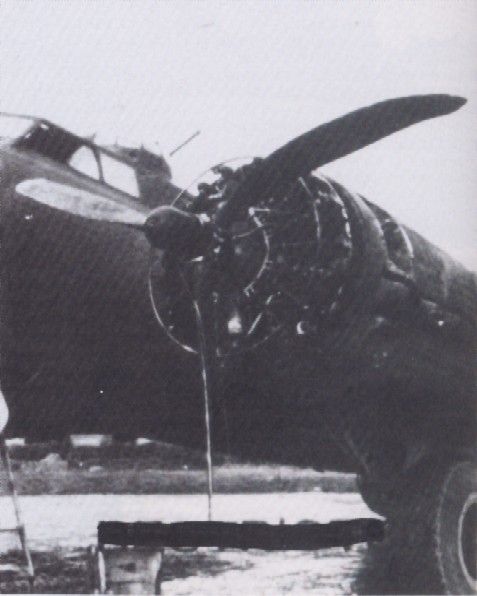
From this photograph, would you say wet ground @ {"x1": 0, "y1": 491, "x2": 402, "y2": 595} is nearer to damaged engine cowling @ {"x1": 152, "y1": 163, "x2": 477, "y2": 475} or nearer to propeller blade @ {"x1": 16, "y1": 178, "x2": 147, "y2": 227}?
damaged engine cowling @ {"x1": 152, "y1": 163, "x2": 477, "y2": 475}

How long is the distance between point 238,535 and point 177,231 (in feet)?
3.88

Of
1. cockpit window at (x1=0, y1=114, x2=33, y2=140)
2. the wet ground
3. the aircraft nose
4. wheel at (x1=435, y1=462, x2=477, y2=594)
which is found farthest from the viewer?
wheel at (x1=435, y1=462, x2=477, y2=594)

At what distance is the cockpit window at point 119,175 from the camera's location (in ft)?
9.56

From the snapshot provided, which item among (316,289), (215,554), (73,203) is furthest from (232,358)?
(215,554)

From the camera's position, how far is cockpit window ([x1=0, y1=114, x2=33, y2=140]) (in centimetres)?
276

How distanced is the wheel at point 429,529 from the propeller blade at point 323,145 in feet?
4.77

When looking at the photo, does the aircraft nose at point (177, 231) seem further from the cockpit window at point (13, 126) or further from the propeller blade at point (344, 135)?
the cockpit window at point (13, 126)

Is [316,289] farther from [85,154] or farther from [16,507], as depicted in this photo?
[16,507]

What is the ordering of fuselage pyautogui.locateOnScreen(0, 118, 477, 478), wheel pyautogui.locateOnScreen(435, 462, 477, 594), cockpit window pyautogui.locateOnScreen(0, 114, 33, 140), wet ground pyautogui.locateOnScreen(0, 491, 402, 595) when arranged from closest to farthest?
1. fuselage pyautogui.locateOnScreen(0, 118, 477, 478)
2. cockpit window pyautogui.locateOnScreen(0, 114, 33, 140)
3. wet ground pyautogui.locateOnScreen(0, 491, 402, 595)
4. wheel pyautogui.locateOnScreen(435, 462, 477, 594)

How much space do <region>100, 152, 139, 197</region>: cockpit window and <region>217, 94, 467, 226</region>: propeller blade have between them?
48 centimetres

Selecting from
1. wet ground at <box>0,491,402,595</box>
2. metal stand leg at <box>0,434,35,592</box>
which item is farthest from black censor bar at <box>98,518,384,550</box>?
metal stand leg at <box>0,434,35,592</box>

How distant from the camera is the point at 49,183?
8.71 feet

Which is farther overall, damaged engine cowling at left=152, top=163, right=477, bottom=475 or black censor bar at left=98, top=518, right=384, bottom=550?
black censor bar at left=98, top=518, right=384, bottom=550

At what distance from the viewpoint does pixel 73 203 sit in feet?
8.62
